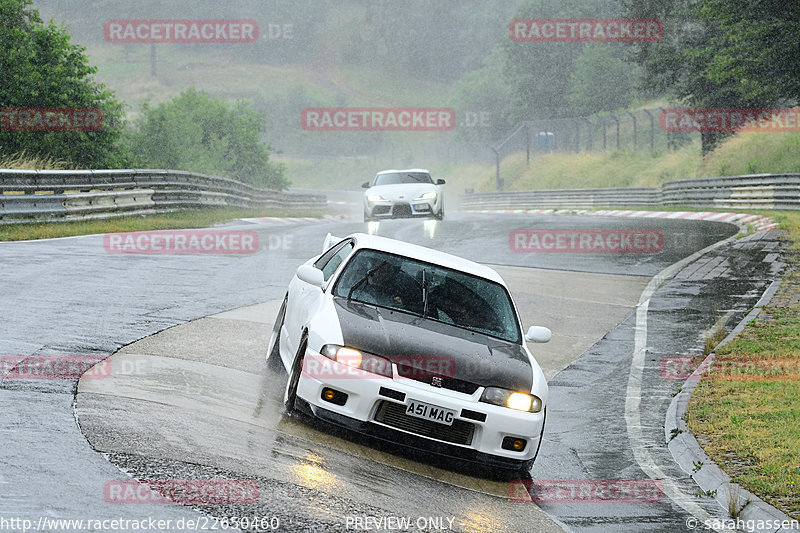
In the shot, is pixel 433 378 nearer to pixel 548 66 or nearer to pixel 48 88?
pixel 48 88

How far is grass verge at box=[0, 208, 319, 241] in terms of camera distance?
63.3 feet

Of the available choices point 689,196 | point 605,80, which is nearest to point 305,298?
point 689,196

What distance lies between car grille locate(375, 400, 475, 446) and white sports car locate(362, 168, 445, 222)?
62.5 feet

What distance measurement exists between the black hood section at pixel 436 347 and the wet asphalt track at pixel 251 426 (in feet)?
2.41

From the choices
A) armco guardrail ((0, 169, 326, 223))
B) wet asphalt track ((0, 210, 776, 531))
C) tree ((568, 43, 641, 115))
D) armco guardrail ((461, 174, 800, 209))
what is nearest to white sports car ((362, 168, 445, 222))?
armco guardrail ((0, 169, 326, 223))

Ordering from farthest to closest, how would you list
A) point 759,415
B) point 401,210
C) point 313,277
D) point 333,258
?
point 401,210
point 333,258
point 759,415
point 313,277

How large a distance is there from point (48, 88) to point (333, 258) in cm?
2449

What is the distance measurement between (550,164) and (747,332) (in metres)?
49.0

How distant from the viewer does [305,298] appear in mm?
8273

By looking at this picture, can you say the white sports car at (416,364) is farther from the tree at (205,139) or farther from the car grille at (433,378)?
the tree at (205,139)

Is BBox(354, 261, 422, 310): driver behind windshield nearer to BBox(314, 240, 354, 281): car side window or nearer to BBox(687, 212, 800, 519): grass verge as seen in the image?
BBox(314, 240, 354, 281): car side window

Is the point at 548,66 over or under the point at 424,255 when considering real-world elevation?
over

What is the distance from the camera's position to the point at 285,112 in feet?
416

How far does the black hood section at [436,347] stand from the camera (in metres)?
6.89
